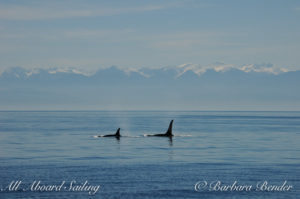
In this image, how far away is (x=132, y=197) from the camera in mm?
34938

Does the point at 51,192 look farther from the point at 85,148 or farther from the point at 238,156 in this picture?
the point at 85,148

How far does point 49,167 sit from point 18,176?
255 inches

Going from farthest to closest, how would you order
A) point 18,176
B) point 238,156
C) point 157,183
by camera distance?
point 238,156 < point 18,176 < point 157,183

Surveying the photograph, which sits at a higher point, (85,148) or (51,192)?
(85,148)

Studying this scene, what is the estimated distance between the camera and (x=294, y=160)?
56500 millimetres

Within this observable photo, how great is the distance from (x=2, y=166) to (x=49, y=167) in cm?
479

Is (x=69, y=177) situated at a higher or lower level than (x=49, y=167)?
lower

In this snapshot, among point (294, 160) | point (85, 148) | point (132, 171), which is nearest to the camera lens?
point (132, 171)

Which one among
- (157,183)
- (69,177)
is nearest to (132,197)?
(157,183)

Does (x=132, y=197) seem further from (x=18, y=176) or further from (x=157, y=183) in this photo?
(x=18, y=176)

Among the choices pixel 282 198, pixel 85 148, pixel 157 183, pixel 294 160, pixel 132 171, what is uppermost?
pixel 85 148

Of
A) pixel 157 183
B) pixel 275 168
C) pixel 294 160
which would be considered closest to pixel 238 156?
pixel 294 160

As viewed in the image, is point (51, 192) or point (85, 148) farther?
point (85, 148)

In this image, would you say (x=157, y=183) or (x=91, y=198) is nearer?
(x=91, y=198)
